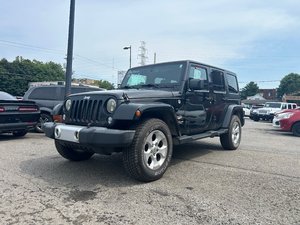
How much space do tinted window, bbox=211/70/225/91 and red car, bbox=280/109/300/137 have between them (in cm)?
638

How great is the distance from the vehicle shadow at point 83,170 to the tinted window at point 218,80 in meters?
1.59

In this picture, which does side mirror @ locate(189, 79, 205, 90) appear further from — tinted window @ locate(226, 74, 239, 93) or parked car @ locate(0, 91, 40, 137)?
parked car @ locate(0, 91, 40, 137)

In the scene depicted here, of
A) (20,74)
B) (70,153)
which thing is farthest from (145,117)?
(20,74)

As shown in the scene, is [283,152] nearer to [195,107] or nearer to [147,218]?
[195,107]

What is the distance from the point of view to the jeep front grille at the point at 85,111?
419 cm

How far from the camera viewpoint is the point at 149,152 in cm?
416

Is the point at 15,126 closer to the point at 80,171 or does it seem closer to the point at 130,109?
the point at 80,171

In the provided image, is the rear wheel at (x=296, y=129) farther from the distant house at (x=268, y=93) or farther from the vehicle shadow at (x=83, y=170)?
the distant house at (x=268, y=93)

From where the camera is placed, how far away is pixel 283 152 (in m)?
7.02

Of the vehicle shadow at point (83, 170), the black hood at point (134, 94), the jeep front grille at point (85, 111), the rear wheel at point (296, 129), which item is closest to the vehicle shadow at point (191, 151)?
the vehicle shadow at point (83, 170)

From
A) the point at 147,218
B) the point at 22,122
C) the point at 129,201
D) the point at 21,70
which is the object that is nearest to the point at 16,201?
the point at 129,201

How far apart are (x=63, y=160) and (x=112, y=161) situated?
952mm

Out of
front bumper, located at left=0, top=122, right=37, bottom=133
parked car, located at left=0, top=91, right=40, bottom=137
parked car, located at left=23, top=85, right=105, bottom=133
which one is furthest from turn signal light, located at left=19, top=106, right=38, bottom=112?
parked car, located at left=23, top=85, right=105, bottom=133

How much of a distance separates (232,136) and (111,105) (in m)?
3.86
